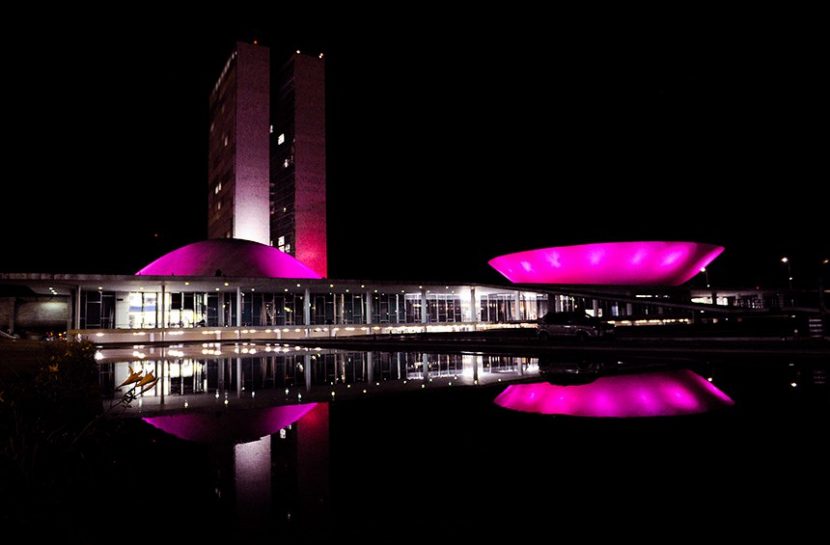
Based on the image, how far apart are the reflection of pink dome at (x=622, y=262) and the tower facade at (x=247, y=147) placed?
37833 mm

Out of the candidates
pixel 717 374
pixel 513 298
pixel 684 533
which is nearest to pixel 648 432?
pixel 684 533

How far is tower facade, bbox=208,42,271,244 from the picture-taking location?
3017 inches

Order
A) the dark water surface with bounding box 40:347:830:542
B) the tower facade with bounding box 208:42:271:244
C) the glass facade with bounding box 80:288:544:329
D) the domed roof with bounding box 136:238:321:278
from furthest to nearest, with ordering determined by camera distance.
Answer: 1. the tower facade with bounding box 208:42:271:244
2. the domed roof with bounding box 136:238:321:278
3. the glass facade with bounding box 80:288:544:329
4. the dark water surface with bounding box 40:347:830:542

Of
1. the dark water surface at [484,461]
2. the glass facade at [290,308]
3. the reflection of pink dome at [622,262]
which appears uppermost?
the reflection of pink dome at [622,262]

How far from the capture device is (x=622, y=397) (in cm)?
969

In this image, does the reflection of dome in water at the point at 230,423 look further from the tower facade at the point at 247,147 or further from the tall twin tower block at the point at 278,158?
the tower facade at the point at 247,147

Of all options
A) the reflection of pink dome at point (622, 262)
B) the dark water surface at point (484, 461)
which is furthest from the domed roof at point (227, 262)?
the dark water surface at point (484, 461)

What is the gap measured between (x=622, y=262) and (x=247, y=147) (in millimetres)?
50312

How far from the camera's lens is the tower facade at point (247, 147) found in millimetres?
76625

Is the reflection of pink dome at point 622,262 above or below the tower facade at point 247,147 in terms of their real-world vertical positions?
below

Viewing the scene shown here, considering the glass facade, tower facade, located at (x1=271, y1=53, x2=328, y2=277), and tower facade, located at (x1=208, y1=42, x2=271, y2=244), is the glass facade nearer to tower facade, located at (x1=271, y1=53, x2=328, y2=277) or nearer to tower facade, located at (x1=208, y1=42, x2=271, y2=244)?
tower facade, located at (x1=271, y1=53, x2=328, y2=277)

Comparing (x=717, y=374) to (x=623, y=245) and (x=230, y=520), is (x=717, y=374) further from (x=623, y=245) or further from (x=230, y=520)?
(x=623, y=245)

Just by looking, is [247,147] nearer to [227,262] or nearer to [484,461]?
[227,262]

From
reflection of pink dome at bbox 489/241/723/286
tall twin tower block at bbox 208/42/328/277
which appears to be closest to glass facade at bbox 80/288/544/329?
reflection of pink dome at bbox 489/241/723/286
